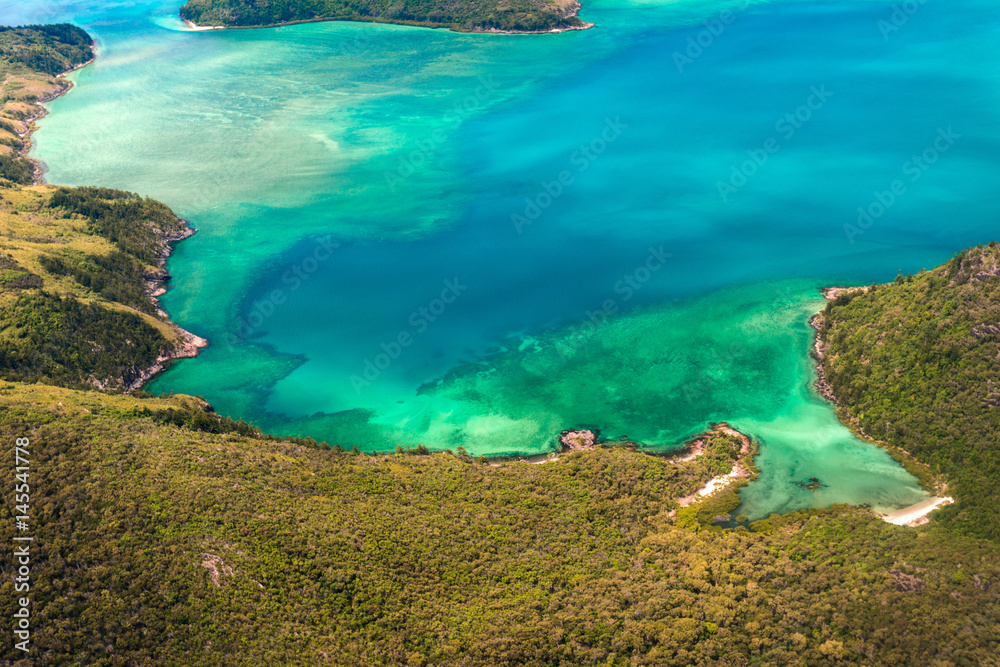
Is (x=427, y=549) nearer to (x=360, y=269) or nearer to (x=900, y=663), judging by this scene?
(x=900, y=663)

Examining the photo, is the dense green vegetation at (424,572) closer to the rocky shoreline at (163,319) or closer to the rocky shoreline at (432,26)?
the rocky shoreline at (163,319)

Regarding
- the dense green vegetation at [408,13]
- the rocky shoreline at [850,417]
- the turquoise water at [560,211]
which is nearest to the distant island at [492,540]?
the rocky shoreline at [850,417]

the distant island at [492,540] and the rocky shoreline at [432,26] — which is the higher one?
the rocky shoreline at [432,26]

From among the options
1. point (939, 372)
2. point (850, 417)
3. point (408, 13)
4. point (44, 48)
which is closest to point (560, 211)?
point (850, 417)

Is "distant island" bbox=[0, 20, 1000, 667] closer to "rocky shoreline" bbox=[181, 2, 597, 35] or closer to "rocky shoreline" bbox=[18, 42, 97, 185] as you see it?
"rocky shoreline" bbox=[18, 42, 97, 185]

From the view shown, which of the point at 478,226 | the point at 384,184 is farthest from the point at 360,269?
the point at 384,184

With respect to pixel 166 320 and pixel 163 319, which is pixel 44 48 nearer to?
pixel 163 319
